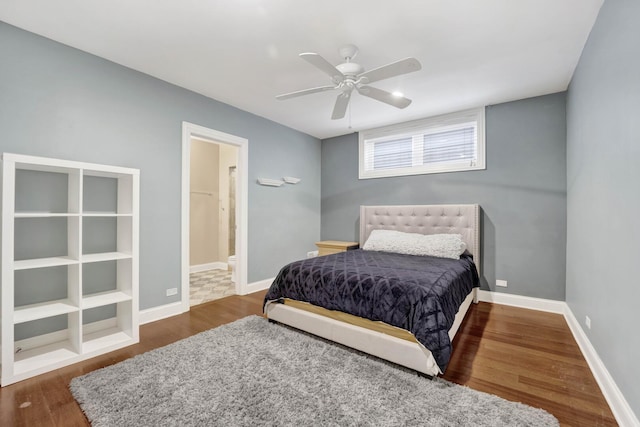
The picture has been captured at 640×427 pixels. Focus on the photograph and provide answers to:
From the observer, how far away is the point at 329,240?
5422mm

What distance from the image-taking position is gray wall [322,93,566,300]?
11.3 ft

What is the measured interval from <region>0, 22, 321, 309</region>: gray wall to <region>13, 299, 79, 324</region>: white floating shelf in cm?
74

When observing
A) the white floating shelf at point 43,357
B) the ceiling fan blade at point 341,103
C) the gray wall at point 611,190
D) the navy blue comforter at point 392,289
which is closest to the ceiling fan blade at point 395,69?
the ceiling fan blade at point 341,103

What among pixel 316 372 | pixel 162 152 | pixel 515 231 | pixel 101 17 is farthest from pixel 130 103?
pixel 515 231

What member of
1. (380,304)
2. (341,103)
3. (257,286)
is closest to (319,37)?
(341,103)

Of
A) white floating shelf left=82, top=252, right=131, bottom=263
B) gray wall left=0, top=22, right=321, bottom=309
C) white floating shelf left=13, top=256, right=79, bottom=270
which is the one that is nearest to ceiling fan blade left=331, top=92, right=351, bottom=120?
gray wall left=0, top=22, right=321, bottom=309

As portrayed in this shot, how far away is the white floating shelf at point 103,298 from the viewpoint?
7.84ft

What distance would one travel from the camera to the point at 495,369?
2.17 meters

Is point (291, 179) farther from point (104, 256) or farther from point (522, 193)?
point (522, 193)

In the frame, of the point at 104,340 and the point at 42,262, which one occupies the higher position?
the point at 42,262

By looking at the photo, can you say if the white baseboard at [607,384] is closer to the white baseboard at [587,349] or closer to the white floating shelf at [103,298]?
the white baseboard at [587,349]

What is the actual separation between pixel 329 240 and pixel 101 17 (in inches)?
168

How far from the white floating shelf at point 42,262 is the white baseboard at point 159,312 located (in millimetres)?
941

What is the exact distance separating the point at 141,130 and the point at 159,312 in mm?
2020
